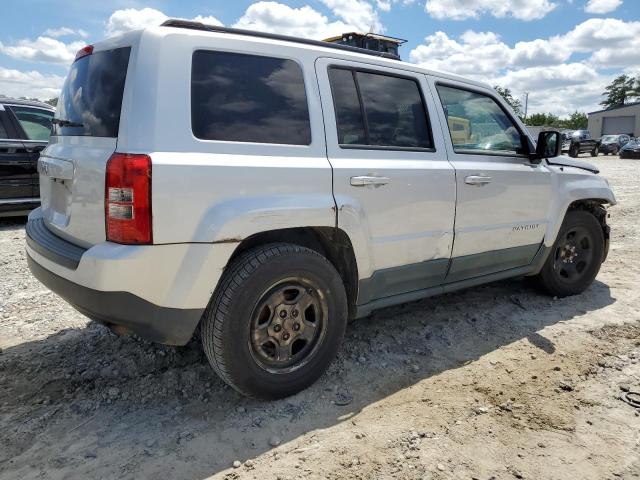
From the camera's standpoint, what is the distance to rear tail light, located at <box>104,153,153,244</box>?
2254mm

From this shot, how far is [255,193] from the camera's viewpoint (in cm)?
255

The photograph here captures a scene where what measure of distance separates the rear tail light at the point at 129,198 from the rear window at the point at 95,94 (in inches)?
10.3

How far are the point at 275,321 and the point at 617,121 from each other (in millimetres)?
69366

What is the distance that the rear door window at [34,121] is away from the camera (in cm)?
737

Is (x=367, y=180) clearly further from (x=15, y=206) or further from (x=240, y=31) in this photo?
(x=15, y=206)

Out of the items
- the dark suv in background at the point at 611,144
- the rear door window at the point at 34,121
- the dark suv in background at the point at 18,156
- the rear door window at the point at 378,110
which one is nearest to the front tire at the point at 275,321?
the rear door window at the point at 378,110

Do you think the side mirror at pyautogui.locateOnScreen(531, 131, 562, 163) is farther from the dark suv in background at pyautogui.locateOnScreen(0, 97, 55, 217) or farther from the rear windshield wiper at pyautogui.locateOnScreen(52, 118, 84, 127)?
the dark suv in background at pyautogui.locateOnScreen(0, 97, 55, 217)

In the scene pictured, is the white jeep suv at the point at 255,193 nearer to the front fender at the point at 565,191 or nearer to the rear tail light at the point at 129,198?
the rear tail light at the point at 129,198

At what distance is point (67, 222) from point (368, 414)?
1.97m

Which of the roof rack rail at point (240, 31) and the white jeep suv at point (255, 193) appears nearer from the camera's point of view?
the white jeep suv at point (255, 193)

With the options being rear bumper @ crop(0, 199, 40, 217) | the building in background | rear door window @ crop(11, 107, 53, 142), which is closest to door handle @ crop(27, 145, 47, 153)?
rear door window @ crop(11, 107, 53, 142)

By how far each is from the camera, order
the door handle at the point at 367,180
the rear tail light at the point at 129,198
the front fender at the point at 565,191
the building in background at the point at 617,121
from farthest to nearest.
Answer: the building in background at the point at 617,121 → the front fender at the point at 565,191 → the door handle at the point at 367,180 → the rear tail light at the point at 129,198

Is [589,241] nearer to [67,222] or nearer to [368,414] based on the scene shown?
[368,414]

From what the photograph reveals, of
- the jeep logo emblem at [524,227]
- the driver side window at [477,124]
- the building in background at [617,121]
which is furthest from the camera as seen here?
the building in background at [617,121]
